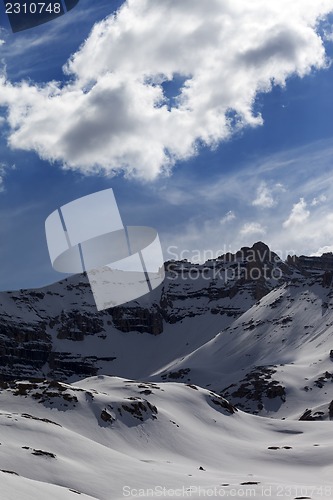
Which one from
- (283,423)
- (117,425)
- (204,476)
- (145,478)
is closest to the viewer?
(145,478)

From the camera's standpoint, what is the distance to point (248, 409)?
16000 centimetres

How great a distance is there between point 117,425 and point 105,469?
22.9m

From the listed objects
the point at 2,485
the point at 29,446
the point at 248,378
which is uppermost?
the point at 248,378

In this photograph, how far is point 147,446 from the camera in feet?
237

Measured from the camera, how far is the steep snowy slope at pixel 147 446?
47188 millimetres

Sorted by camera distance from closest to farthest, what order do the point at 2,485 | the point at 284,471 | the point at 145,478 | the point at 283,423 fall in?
the point at 2,485 < the point at 145,478 < the point at 284,471 < the point at 283,423

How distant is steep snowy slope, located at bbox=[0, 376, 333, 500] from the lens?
155 ft

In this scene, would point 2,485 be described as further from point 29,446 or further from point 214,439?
point 214,439

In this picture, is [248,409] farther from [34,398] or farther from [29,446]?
[29,446]

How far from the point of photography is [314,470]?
213 ft

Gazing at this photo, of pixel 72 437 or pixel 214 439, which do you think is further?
pixel 214 439

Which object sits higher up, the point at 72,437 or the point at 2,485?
the point at 72,437

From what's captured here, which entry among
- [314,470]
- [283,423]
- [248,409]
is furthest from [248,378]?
[314,470]

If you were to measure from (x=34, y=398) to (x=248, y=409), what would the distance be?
92211mm
